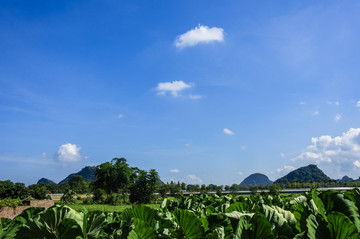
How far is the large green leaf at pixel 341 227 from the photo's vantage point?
3.08 ft

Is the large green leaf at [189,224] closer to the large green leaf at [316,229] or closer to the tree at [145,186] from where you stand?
the large green leaf at [316,229]

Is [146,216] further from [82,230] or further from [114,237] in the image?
[82,230]

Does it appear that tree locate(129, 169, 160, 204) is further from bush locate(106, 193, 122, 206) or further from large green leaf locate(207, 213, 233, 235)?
large green leaf locate(207, 213, 233, 235)

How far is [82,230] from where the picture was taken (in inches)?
45.0

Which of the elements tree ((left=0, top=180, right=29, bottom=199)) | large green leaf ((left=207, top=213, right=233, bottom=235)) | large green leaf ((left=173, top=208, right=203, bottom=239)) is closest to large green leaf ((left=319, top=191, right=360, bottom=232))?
large green leaf ((left=207, top=213, right=233, bottom=235))

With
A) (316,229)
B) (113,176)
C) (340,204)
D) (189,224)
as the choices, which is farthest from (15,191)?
(316,229)

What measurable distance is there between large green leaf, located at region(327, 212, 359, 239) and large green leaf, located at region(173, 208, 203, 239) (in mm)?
523

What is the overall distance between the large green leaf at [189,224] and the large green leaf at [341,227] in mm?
523

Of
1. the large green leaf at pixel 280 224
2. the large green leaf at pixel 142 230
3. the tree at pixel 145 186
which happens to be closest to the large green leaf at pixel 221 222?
the large green leaf at pixel 280 224

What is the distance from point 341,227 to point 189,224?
586 millimetres

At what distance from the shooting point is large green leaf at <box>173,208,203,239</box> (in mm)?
1219

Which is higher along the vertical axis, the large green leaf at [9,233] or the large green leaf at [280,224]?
the large green leaf at [280,224]

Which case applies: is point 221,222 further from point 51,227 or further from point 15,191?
point 15,191

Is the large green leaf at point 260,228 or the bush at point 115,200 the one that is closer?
the large green leaf at point 260,228
